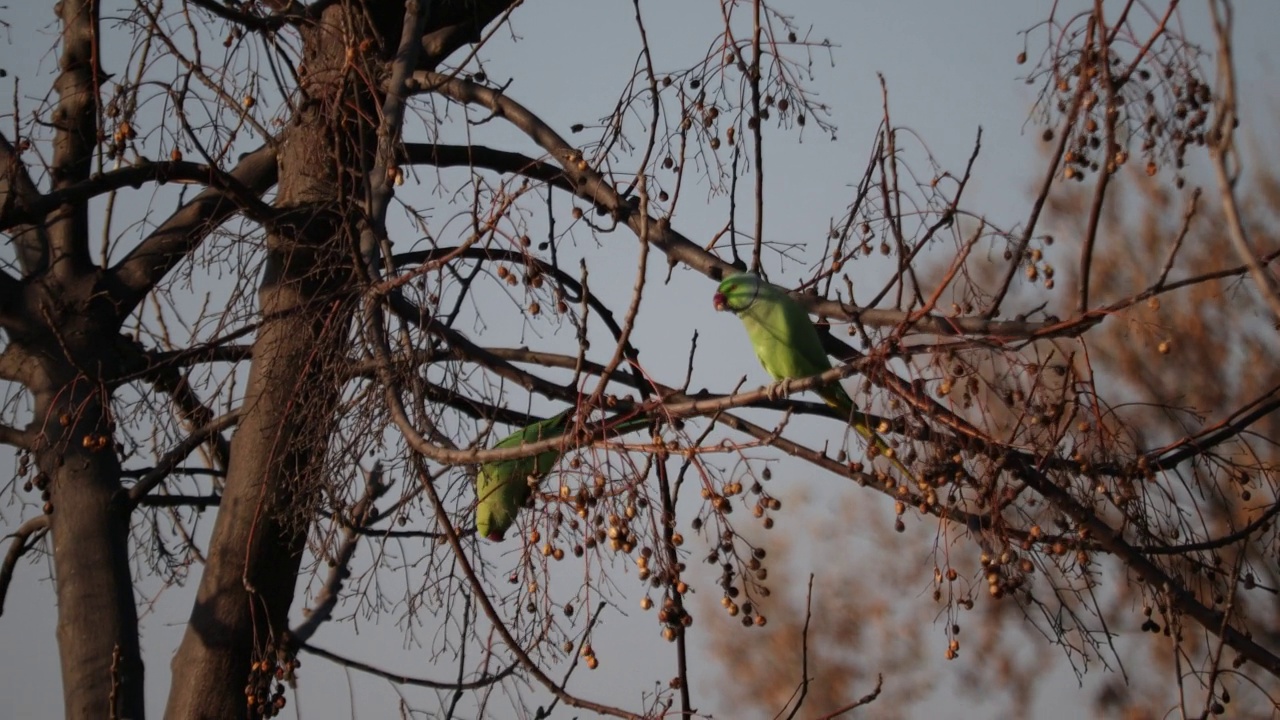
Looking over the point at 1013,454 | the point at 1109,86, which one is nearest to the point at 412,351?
the point at 1013,454

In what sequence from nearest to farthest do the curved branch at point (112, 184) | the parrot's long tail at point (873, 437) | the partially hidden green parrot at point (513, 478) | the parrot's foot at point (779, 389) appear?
the parrot's foot at point (779, 389) < the parrot's long tail at point (873, 437) < the partially hidden green parrot at point (513, 478) < the curved branch at point (112, 184)

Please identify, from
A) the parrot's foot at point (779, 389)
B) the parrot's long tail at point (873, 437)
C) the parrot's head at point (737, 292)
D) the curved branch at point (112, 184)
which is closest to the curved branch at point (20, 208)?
the curved branch at point (112, 184)

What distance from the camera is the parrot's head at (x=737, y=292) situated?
3.48 m

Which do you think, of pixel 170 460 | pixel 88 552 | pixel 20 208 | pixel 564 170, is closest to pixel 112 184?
pixel 20 208

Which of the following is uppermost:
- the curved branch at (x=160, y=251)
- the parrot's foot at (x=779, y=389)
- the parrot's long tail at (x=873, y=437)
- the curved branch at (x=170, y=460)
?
the curved branch at (x=160, y=251)

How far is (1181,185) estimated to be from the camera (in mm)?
2812

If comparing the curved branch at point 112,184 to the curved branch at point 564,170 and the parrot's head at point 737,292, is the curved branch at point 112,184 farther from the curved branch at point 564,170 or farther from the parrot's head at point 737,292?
the parrot's head at point 737,292

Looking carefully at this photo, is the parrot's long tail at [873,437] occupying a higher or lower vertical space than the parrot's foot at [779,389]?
higher

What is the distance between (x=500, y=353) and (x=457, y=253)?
104 centimetres

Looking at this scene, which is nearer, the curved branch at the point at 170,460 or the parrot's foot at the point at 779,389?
the parrot's foot at the point at 779,389

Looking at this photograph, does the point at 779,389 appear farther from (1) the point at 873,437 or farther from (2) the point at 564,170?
(2) the point at 564,170

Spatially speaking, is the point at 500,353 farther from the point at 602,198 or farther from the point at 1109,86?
the point at 1109,86

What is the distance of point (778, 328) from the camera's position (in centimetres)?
366

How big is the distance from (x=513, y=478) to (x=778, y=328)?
3.37ft
